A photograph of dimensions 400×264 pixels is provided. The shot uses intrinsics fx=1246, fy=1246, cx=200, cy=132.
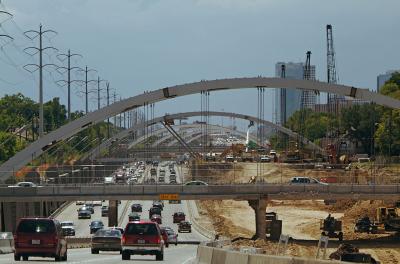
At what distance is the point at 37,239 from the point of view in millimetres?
46750

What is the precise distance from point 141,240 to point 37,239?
251 inches

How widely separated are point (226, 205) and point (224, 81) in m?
75.1

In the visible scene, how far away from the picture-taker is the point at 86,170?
114938 millimetres

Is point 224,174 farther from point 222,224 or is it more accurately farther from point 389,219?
point 389,219

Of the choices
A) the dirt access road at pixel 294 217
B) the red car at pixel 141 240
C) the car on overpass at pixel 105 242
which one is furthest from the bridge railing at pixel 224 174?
the red car at pixel 141 240

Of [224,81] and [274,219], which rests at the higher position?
[224,81]

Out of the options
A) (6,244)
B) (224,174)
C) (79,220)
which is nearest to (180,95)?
(79,220)

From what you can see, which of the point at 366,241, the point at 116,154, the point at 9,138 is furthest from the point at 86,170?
the point at 116,154

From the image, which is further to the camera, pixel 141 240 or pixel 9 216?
pixel 9 216

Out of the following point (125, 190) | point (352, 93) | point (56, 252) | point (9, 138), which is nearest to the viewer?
point (56, 252)

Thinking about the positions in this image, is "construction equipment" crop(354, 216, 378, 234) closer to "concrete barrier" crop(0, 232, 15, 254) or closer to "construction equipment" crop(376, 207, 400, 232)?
"construction equipment" crop(376, 207, 400, 232)

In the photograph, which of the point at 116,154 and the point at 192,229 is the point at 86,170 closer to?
the point at 192,229

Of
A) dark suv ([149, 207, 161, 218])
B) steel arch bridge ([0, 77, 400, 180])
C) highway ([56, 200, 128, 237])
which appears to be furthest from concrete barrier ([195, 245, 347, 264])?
dark suv ([149, 207, 161, 218])

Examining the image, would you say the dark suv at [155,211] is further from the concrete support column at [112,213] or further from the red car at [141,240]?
the red car at [141,240]
